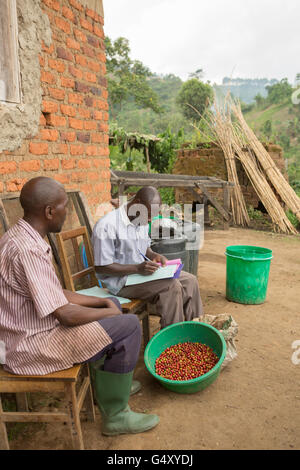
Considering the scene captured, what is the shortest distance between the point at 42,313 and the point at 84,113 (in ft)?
8.03

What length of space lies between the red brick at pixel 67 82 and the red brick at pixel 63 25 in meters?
0.41

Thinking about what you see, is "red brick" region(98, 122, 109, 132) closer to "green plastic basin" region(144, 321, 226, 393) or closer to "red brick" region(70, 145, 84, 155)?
"red brick" region(70, 145, 84, 155)

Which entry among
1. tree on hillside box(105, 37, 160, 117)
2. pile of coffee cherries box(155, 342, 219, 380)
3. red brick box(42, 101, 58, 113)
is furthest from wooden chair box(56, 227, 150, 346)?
tree on hillside box(105, 37, 160, 117)

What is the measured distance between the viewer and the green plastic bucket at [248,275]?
3.84 meters

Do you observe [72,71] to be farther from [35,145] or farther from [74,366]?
[74,366]

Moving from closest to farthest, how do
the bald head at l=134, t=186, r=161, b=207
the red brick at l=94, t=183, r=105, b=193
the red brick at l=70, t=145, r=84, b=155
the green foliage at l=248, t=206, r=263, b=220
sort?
1. the bald head at l=134, t=186, r=161, b=207
2. the red brick at l=70, t=145, r=84, b=155
3. the red brick at l=94, t=183, r=105, b=193
4. the green foliage at l=248, t=206, r=263, b=220

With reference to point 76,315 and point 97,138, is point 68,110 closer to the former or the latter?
point 97,138

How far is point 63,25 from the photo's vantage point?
3072 mm

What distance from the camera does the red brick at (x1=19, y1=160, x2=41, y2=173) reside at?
2730 mm

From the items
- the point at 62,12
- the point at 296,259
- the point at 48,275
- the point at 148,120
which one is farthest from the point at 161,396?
the point at 148,120

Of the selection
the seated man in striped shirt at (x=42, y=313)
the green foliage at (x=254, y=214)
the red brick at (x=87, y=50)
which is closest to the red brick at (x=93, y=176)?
the red brick at (x=87, y=50)

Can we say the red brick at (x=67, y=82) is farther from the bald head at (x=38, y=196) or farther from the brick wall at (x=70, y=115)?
the bald head at (x=38, y=196)

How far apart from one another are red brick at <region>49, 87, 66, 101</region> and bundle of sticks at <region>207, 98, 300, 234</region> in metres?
6.25

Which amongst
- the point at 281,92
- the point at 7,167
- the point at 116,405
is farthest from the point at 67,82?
the point at 281,92
